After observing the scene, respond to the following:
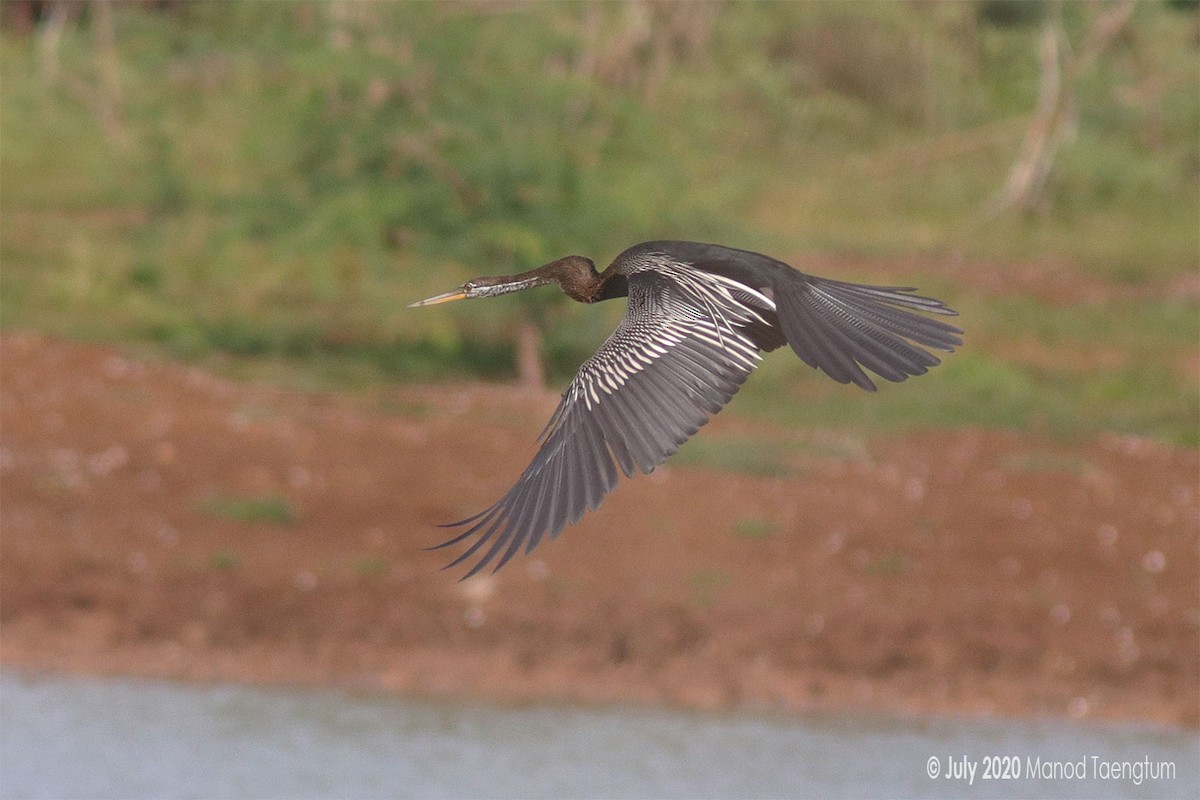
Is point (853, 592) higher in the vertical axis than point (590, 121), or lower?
lower

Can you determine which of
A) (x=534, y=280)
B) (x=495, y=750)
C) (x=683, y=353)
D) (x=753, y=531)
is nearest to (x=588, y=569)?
(x=753, y=531)

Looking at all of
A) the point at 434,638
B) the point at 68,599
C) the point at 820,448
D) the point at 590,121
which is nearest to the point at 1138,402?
the point at 820,448

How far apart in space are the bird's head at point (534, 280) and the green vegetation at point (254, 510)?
13.9 feet

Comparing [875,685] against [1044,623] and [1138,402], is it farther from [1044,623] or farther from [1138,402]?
[1138,402]

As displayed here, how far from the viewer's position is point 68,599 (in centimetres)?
895

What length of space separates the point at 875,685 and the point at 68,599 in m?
3.51

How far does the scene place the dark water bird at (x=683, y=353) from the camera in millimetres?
4426

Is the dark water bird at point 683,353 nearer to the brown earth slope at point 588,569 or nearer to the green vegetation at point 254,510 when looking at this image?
the brown earth slope at point 588,569

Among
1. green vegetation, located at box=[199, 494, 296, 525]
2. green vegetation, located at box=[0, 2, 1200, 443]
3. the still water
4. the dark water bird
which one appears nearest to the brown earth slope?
green vegetation, located at box=[199, 494, 296, 525]

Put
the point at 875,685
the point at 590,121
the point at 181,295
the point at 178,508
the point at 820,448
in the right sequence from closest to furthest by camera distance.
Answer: the point at 875,685, the point at 178,508, the point at 820,448, the point at 590,121, the point at 181,295

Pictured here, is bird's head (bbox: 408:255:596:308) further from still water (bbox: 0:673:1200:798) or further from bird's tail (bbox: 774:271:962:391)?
still water (bbox: 0:673:1200:798)

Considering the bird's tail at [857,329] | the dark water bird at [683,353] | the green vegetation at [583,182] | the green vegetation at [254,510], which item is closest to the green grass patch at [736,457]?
the green vegetation at [583,182]

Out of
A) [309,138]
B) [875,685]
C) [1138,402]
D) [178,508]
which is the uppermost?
[309,138]

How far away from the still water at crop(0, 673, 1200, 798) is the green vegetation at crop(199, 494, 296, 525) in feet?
4.94
